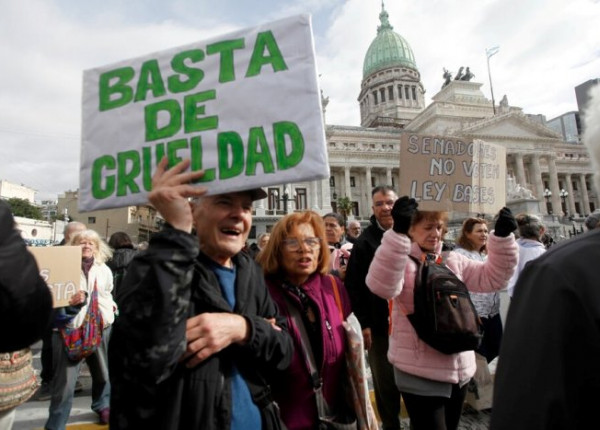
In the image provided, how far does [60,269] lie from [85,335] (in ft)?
2.72

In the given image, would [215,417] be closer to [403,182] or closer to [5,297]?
[5,297]

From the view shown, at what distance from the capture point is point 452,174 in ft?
10.6

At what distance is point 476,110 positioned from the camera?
52.7 metres

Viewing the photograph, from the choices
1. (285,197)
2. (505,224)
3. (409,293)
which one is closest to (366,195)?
(285,197)

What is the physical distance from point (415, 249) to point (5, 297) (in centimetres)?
235

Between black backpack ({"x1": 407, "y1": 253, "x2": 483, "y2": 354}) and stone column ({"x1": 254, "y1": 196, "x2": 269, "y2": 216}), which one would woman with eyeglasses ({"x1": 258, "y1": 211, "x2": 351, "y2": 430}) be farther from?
stone column ({"x1": 254, "y1": 196, "x2": 269, "y2": 216})

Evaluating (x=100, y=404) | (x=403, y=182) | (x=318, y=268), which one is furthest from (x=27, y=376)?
(x=403, y=182)

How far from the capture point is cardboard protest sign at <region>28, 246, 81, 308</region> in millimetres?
3189

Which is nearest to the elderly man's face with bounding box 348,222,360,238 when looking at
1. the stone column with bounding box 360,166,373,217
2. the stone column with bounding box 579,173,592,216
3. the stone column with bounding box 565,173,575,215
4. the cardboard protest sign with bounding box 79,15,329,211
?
the cardboard protest sign with bounding box 79,15,329,211

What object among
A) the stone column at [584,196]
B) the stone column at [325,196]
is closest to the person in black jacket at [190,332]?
the stone column at [325,196]

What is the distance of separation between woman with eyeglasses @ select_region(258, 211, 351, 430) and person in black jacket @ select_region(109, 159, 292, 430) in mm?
382

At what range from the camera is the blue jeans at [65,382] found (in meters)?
3.41

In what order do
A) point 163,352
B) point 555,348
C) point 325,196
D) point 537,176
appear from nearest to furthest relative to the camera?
1. point 555,348
2. point 163,352
3. point 325,196
4. point 537,176

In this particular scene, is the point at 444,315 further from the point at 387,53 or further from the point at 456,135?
the point at 387,53
